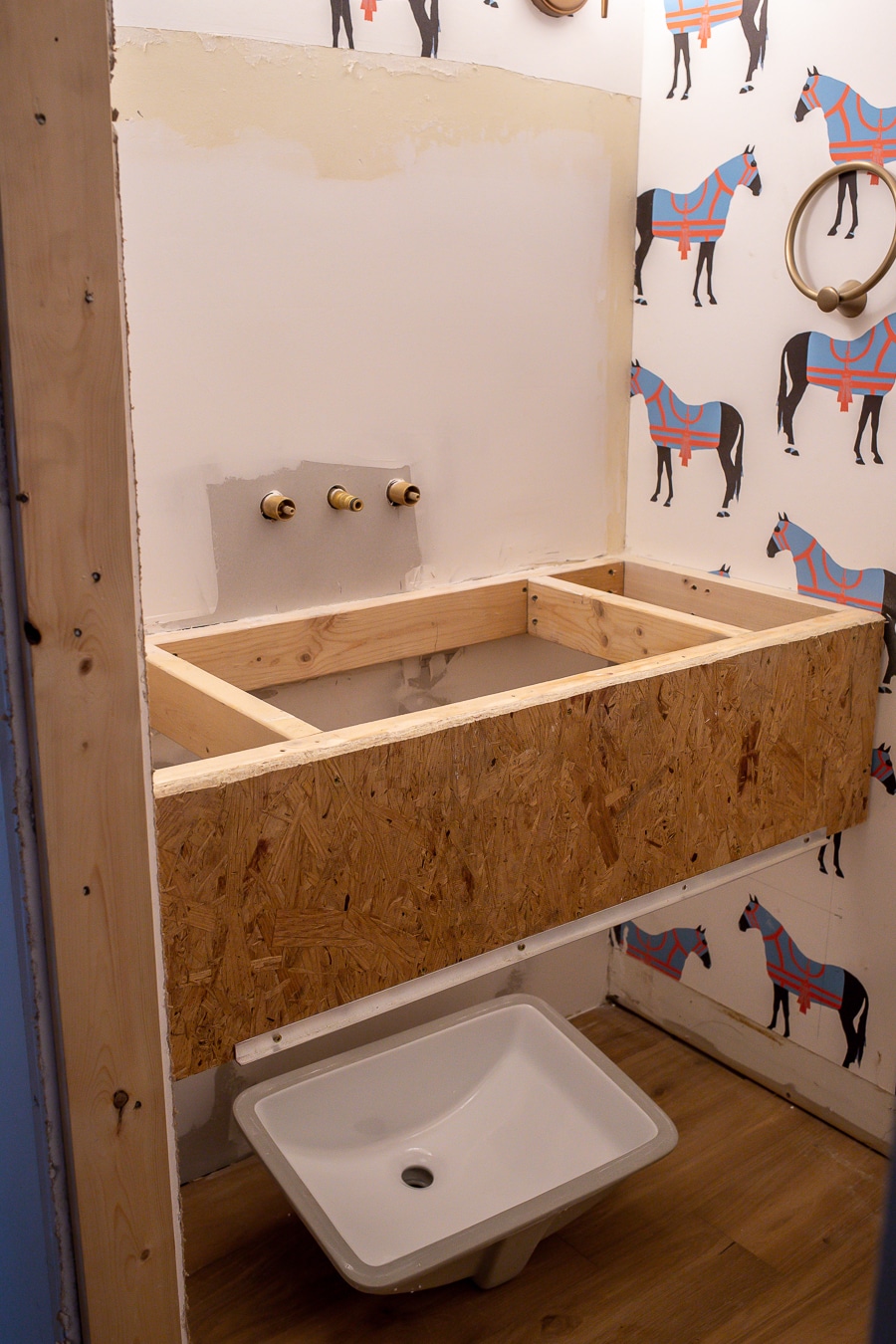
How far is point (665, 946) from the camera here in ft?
8.57

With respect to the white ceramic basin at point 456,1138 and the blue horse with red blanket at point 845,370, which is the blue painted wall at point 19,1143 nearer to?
the white ceramic basin at point 456,1138

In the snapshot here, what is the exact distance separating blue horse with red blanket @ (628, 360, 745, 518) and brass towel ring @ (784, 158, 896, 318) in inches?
11.8

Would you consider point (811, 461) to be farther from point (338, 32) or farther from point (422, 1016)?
point (422, 1016)

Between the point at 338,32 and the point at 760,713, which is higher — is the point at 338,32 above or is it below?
above

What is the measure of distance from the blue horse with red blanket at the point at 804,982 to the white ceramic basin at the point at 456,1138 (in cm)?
47

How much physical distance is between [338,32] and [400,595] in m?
0.95

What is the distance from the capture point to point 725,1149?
7.26ft

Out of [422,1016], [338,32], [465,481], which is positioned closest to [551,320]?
[465,481]

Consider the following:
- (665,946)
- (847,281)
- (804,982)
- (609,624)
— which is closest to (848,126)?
(847,281)

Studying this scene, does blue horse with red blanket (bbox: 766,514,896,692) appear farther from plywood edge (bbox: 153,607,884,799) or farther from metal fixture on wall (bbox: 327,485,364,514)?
metal fixture on wall (bbox: 327,485,364,514)

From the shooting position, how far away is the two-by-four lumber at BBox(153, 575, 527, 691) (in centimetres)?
193

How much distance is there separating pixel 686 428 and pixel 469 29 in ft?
2.73

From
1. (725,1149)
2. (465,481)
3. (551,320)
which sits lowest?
(725,1149)

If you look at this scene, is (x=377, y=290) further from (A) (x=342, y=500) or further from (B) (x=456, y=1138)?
(B) (x=456, y=1138)
